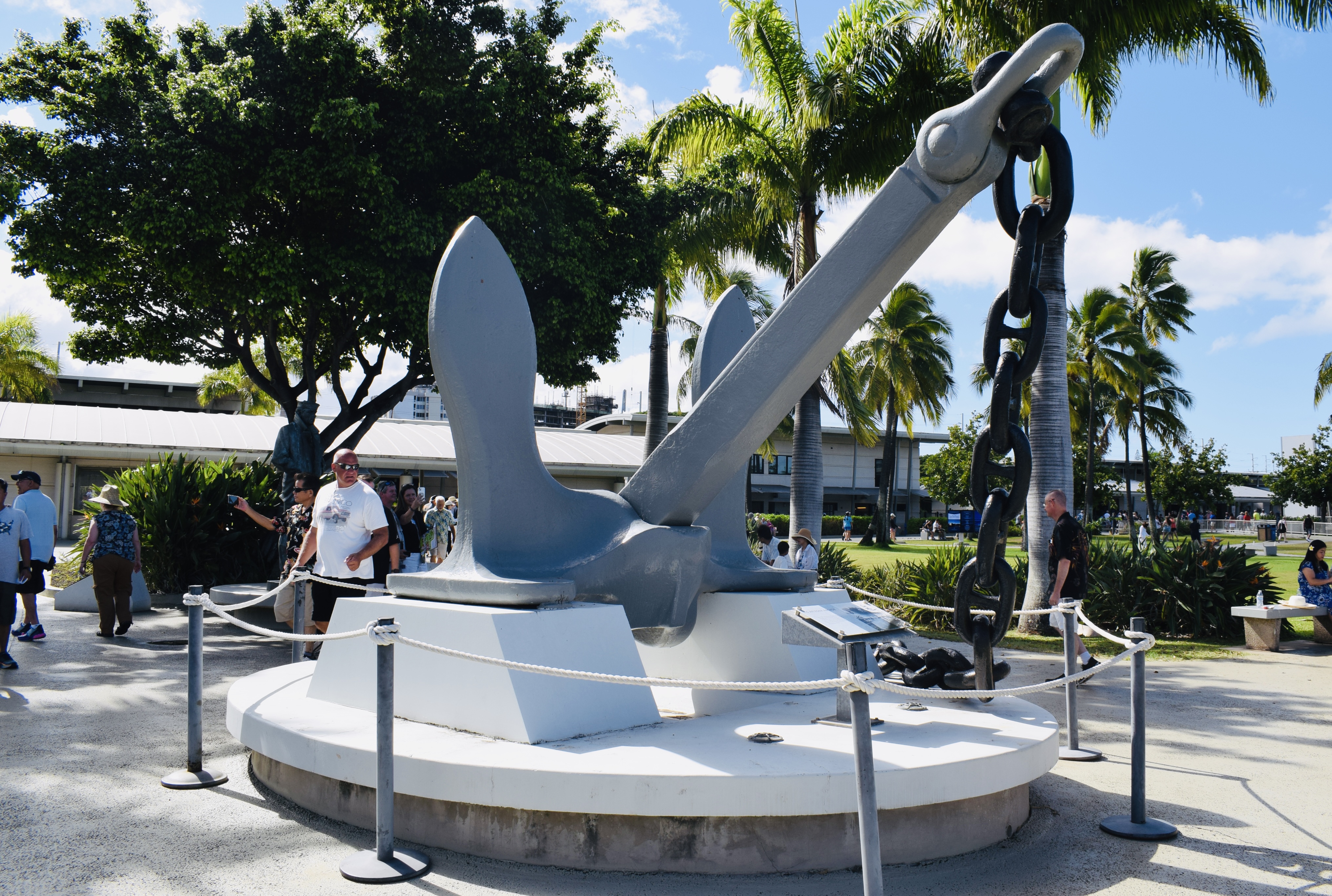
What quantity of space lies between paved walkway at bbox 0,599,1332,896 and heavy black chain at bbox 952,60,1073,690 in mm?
1070

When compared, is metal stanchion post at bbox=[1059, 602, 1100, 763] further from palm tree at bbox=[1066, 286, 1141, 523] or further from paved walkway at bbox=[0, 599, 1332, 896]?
palm tree at bbox=[1066, 286, 1141, 523]

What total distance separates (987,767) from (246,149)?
10955mm

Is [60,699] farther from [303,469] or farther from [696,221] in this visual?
[696,221]

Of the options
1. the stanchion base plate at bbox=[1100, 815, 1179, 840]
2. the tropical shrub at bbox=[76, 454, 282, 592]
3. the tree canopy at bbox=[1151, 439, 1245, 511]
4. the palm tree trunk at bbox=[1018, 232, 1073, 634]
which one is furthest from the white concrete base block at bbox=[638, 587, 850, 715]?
the tree canopy at bbox=[1151, 439, 1245, 511]

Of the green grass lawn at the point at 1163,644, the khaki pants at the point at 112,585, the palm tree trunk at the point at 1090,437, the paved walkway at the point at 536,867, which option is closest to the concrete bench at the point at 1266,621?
the green grass lawn at the point at 1163,644

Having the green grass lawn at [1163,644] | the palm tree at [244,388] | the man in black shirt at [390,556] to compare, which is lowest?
the green grass lawn at [1163,644]

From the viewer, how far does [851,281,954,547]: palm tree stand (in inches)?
1383

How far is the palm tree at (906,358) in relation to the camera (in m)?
35.1

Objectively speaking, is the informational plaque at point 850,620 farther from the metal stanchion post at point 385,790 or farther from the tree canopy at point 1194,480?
the tree canopy at point 1194,480

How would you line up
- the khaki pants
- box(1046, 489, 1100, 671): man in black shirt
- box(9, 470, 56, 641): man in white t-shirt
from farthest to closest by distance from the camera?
the khaki pants
box(9, 470, 56, 641): man in white t-shirt
box(1046, 489, 1100, 671): man in black shirt

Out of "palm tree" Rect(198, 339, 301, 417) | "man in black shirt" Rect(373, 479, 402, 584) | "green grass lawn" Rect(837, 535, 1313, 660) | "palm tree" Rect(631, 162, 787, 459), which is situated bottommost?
"green grass lawn" Rect(837, 535, 1313, 660)

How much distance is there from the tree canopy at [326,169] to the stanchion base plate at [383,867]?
30.1ft

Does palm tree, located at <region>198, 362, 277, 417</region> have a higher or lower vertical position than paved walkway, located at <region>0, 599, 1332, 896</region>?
higher

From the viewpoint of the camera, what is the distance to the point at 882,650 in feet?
16.6
